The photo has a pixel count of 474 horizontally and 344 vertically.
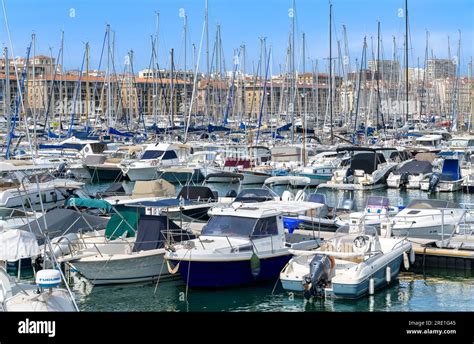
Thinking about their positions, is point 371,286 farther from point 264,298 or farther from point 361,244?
point 264,298

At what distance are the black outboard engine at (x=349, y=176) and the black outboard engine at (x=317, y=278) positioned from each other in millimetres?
22961

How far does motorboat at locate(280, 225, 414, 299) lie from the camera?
16812mm

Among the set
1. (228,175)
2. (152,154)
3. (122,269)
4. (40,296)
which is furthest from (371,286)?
(152,154)

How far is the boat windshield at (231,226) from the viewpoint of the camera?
18109 millimetres

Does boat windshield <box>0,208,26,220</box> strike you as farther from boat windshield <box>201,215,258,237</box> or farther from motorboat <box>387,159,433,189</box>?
motorboat <box>387,159,433,189</box>

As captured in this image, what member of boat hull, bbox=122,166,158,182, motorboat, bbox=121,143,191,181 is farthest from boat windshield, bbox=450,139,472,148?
boat hull, bbox=122,166,158,182

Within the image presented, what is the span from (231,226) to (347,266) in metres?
2.71

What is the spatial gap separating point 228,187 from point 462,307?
25.3 metres

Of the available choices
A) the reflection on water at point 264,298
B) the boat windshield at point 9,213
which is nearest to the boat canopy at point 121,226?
the reflection on water at point 264,298

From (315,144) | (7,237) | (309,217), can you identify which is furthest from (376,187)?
(7,237)

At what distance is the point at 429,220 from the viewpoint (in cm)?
2272

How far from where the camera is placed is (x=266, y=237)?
1830 cm

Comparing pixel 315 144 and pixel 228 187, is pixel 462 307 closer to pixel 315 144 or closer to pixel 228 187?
pixel 228 187
